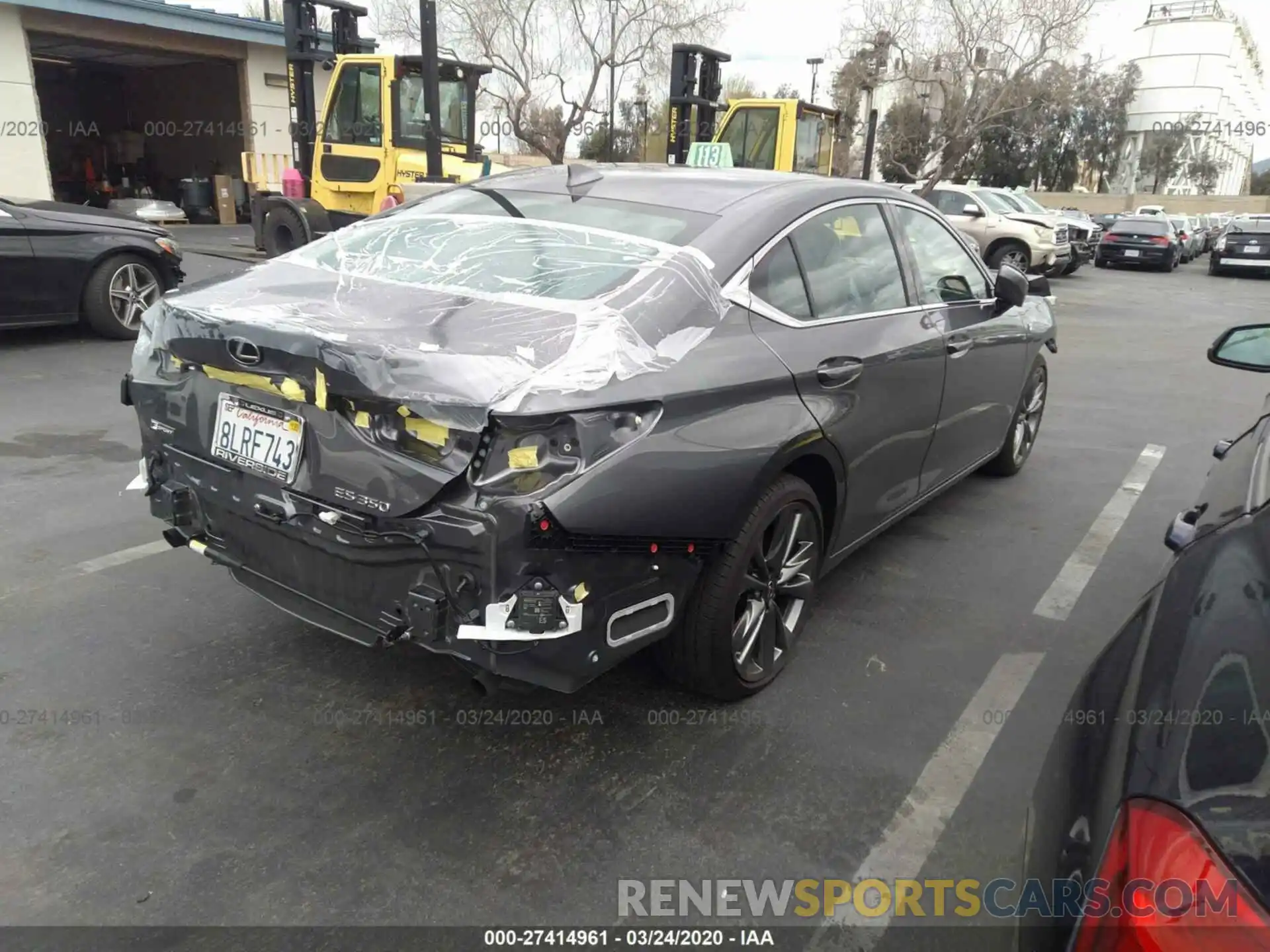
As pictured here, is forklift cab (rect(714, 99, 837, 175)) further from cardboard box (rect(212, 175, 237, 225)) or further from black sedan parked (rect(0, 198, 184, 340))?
cardboard box (rect(212, 175, 237, 225))

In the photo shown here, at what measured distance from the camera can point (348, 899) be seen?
2297 millimetres

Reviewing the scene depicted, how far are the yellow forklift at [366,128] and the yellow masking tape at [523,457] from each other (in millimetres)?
8851

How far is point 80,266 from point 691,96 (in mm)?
8343

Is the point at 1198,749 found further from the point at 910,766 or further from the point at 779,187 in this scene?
the point at 779,187

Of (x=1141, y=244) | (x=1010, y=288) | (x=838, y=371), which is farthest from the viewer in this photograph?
(x=1141, y=244)

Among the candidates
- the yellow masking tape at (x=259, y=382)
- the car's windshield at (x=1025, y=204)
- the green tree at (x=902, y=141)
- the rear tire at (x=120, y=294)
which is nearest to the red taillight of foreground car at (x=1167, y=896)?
the yellow masking tape at (x=259, y=382)

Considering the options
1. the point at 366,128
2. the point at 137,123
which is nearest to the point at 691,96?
the point at 366,128

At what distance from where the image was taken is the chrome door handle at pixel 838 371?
314 centimetres

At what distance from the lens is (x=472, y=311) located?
2740 millimetres

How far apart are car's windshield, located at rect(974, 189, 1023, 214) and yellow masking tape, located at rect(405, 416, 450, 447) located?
18.2 meters

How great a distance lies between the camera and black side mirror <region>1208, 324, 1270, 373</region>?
9.87 ft

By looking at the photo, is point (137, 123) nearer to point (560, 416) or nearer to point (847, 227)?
point (847, 227)

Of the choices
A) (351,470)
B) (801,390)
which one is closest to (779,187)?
(801,390)

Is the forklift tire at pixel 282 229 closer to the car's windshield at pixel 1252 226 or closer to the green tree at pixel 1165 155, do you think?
the car's windshield at pixel 1252 226
